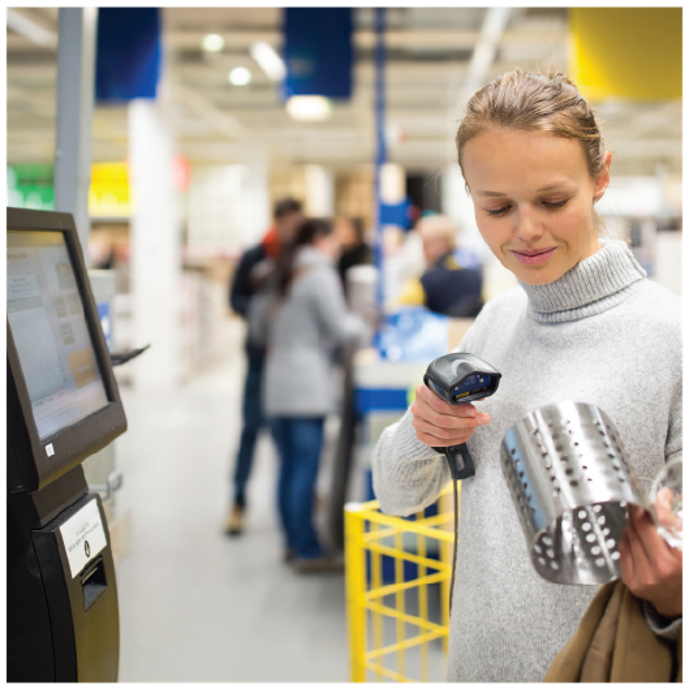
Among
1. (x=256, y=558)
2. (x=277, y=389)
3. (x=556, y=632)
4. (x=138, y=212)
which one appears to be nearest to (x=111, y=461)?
(x=556, y=632)

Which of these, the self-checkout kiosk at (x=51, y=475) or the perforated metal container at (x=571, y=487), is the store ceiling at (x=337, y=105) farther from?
the self-checkout kiosk at (x=51, y=475)

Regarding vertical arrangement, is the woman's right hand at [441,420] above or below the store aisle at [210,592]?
above

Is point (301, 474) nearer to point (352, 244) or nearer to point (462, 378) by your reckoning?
point (462, 378)

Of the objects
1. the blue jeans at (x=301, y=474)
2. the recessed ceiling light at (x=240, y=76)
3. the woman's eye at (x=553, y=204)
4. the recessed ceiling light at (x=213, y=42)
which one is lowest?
the blue jeans at (x=301, y=474)

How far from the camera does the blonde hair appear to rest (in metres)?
1.10

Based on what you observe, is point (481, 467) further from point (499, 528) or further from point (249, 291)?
point (249, 291)

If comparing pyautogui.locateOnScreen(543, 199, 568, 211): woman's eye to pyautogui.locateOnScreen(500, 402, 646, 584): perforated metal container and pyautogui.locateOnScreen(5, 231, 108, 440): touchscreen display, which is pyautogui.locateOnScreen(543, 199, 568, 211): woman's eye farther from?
pyautogui.locateOnScreen(5, 231, 108, 440): touchscreen display

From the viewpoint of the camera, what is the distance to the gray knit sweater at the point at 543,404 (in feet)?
3.71

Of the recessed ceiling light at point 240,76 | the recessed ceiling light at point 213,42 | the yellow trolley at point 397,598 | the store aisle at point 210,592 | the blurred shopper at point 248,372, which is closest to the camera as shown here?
the yellow trolley at point 397,598

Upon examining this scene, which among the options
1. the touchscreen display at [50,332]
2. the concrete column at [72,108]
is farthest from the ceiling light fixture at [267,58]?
the touchscreen display at [50,332]

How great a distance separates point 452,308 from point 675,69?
5.48 ft

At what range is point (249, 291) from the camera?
472cm

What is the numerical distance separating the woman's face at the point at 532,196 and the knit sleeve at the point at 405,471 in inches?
13.7

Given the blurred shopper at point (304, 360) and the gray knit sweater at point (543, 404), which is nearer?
the gray knit sweater at point (543, 404)
